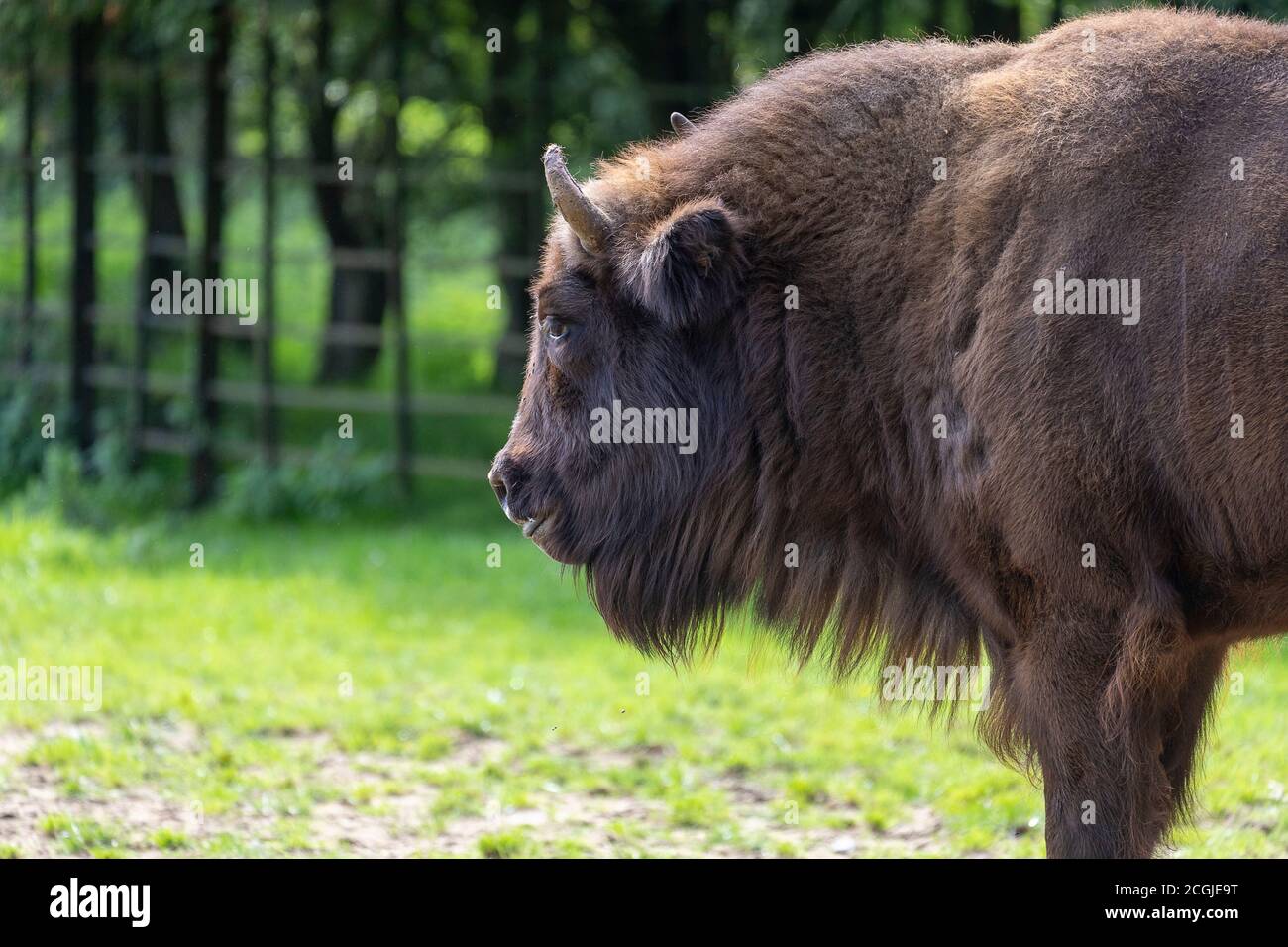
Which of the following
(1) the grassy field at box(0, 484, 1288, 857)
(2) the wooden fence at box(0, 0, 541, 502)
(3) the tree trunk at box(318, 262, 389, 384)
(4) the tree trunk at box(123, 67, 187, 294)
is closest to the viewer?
(1) the grassy field at box(0, 484, 1288, 857)

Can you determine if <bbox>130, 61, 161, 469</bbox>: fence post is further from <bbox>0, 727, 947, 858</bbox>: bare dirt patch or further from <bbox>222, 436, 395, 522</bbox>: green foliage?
<bbox>0, 727, 947, 858</bbox>: bare dirt patch

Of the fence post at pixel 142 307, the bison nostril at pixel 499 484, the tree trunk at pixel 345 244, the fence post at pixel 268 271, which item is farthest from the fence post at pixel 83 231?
the bison nostril at pixel 499 484

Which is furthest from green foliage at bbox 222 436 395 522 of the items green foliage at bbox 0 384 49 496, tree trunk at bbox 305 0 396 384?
tree trunk at bbox 305 0 396 384

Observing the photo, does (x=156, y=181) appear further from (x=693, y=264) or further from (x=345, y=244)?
(x=693, y=264)

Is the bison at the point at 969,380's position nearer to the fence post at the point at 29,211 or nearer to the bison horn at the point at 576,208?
the bison horn at the point at 576,208

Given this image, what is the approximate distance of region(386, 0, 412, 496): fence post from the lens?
40.0 ft

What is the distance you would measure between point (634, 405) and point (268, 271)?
342 inches

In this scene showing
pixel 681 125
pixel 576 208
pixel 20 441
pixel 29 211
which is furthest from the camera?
pixel 29 211

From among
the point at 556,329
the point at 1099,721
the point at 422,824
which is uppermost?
the point at 556,329

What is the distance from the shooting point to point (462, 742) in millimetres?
6859

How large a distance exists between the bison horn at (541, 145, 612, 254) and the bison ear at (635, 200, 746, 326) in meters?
0.18

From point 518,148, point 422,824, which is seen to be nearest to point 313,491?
point 518,148

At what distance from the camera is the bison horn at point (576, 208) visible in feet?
14.7
